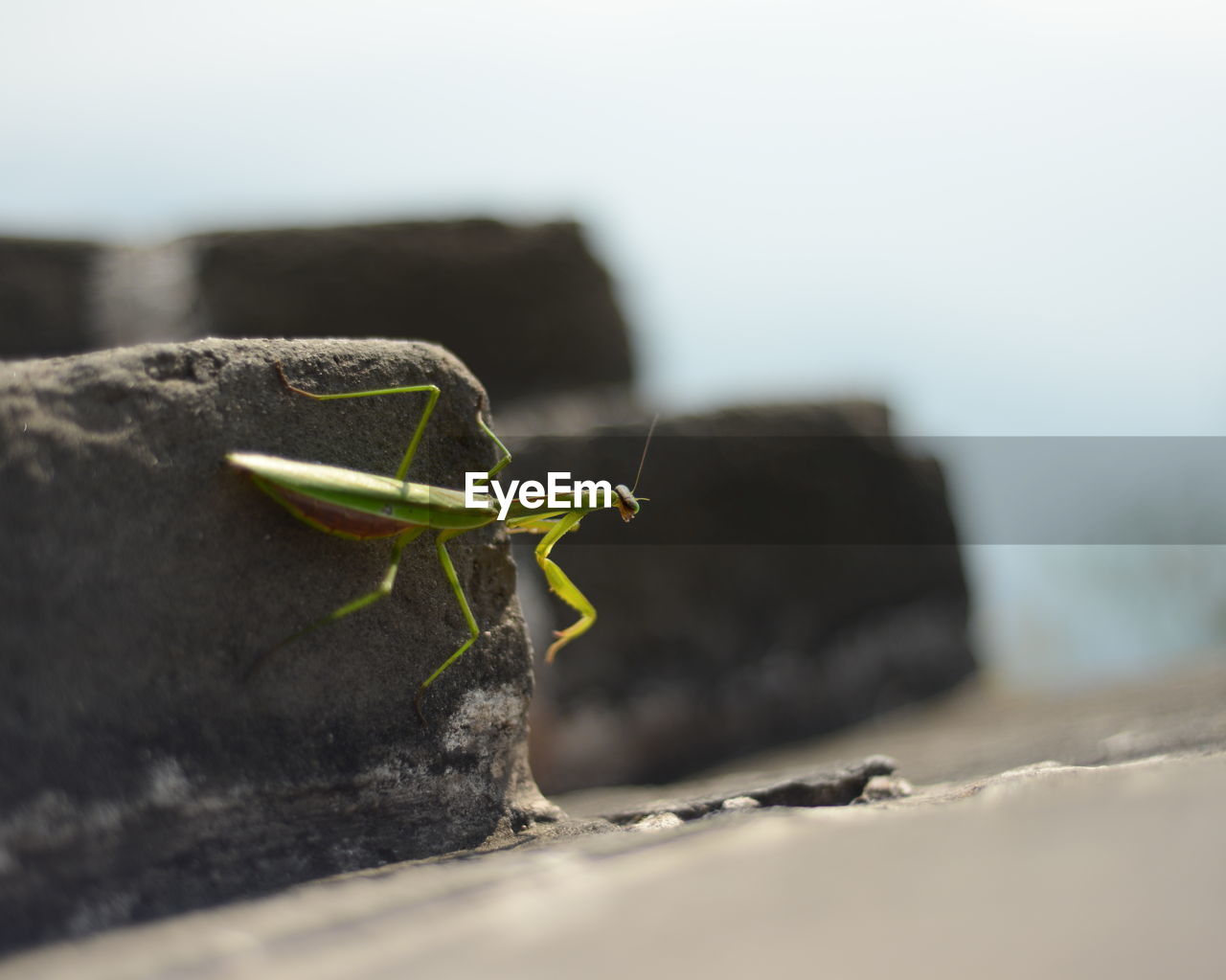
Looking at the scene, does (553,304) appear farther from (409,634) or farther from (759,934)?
(759,934)

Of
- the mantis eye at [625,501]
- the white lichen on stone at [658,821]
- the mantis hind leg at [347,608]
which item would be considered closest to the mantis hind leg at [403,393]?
the mantis hind leg at [347,608]

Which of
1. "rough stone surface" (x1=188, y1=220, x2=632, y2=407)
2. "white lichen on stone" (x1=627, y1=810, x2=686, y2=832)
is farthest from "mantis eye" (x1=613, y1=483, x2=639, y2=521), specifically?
"rough stone surface" (x1=188, y1=220, x2=632, y2=407)

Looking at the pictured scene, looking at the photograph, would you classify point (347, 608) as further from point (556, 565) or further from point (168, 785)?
point (556, 565)

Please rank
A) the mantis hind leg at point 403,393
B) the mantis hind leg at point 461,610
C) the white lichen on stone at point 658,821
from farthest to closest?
the white lichen on stone at point 658,821
the mantis hind leg at point 461,610
the mantis hind leg at point 403,393

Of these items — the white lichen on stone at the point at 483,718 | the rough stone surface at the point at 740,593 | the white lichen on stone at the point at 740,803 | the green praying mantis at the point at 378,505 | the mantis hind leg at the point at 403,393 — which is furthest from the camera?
the rough stone surface at the point at 740,593

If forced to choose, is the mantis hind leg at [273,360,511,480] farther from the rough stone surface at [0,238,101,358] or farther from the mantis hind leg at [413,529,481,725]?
the rough stone surface at [0,238,101,358]

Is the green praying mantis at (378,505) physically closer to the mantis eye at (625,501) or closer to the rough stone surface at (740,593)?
the mantis eye at (625,501)
